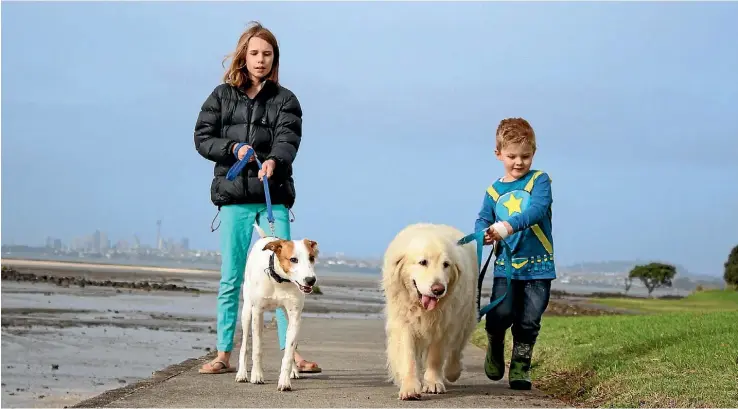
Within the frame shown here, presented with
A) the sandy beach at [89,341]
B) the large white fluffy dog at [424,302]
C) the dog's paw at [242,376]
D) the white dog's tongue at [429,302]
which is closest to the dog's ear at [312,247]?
the large white fluffy dog at [424,302]

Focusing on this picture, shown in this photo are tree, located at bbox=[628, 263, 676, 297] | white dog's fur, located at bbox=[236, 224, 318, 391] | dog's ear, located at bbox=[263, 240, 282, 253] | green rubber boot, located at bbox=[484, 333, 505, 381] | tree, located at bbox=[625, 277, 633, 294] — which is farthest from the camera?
tree, located at bbox=[625, 277, 633, 294]

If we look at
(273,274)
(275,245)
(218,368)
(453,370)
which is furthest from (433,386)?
(218,368)

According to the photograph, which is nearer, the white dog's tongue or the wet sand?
the white dog's tongue

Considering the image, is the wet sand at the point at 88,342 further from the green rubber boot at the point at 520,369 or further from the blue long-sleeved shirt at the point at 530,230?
the blue long-sleeved shirt at the point at 530,230

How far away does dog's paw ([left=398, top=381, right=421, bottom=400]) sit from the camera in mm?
7239

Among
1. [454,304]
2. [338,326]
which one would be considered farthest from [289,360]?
[338,326]

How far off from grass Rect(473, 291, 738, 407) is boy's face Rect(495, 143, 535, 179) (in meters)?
1.94

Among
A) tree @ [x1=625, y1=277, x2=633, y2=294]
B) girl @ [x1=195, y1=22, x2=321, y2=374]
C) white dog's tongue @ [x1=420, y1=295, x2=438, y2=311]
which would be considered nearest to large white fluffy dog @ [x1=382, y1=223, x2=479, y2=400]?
white dog's tongue @ [x1=420, y1=295, x2=438, y2=311]

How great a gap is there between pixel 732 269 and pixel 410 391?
149 feet

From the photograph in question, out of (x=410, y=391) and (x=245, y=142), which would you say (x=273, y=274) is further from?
(x=245, y=142)

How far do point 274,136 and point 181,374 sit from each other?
242 cm

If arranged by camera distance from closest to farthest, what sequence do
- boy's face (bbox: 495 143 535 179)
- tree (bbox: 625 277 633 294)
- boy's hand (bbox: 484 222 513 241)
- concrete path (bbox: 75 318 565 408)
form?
1. concrete path (bbox: 75 318 565 408)
2. boy's hand (bbox: 484 222 513 241)
3. boy's face (bbox: 495 143 535 179)
4. tree (bbox: 625 277 633 294)

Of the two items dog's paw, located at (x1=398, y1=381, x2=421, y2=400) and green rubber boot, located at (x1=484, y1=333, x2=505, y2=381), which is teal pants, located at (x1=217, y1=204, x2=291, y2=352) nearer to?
dog's paw, located at (x1=398, y1=381, x2=421, y2=400)

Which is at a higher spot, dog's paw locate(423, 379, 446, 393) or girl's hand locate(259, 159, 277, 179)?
girl's hand locate(259, 159, 277, 179)
